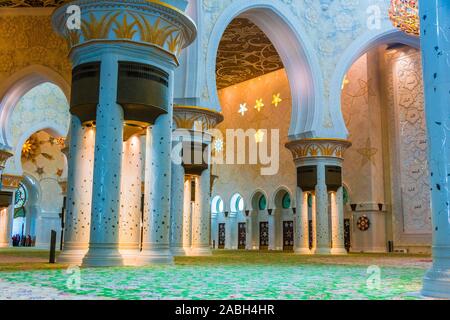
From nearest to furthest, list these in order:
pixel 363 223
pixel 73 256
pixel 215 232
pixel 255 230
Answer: pixel 73 256 < pixel 363 223 < pixel 255 230 < pixel 215 232

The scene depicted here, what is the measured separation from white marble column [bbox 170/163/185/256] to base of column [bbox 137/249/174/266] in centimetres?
406

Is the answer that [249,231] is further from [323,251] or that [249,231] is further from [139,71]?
[139,71]

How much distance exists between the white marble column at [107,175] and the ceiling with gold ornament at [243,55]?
10285 mm

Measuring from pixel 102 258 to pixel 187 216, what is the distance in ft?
19.0

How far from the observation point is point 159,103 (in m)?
6.10

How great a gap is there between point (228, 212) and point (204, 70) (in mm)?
11760

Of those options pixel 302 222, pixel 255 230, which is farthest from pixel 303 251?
pixel 255 230

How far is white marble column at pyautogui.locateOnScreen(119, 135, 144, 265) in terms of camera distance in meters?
6.79

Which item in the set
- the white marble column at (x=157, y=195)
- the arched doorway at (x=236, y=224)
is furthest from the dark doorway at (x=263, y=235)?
the white marble column at (x=157, y=195)

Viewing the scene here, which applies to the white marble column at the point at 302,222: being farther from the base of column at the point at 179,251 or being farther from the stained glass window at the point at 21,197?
the stained glass window at the point at 21,197

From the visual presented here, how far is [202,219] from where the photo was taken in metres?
11.0

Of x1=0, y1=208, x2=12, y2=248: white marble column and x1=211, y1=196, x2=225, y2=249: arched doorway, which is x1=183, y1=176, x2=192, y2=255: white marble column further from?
x1=0, y1=208, x2=12, y2=248: white marble column

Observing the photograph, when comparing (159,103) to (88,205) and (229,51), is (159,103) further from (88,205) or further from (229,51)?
(229,51)

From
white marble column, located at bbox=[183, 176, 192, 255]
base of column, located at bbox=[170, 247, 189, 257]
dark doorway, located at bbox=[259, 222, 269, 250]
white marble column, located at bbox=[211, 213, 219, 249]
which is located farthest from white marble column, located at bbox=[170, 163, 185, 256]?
white marble column, located at bbox=[211, 213, 219, 249]
